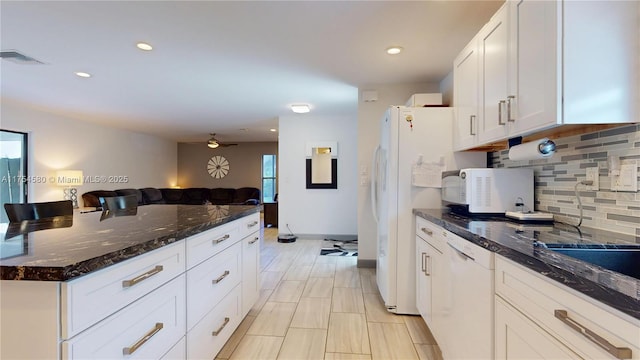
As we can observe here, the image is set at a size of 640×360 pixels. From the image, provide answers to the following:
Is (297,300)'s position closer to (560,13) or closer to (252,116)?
(560,13)

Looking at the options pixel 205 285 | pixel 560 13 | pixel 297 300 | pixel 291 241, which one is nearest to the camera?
pixel 560 13

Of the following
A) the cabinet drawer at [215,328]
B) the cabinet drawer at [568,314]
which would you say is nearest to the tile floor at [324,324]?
the cabinet drawer at [215,328]

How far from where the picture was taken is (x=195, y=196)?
8344 mm

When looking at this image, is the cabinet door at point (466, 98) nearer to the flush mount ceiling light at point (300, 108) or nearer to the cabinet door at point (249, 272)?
the cabinet door at point (249, 272)

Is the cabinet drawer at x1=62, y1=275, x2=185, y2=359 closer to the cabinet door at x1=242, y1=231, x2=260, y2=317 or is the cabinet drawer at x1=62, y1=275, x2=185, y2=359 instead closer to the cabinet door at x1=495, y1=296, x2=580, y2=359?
the cabinet door at x1=242, y1=231, x2=260, y2=317

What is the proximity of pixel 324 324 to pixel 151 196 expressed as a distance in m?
6.80

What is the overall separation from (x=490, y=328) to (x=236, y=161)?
29.5ft

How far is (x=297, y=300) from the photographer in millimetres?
2748

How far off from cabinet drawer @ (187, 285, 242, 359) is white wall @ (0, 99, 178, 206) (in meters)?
5.12

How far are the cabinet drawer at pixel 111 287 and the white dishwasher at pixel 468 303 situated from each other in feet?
4.39

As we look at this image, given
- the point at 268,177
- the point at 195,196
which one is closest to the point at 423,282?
the point at 195,196

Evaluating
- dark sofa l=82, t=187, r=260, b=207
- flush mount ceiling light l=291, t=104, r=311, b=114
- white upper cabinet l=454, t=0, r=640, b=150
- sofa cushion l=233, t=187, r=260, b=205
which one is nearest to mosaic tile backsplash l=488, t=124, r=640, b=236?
white upper cabinet l=454, t=0, r=640, b=150

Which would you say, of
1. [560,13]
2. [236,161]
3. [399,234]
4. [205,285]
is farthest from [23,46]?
[236,161]

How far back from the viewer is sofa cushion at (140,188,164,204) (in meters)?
7.38
